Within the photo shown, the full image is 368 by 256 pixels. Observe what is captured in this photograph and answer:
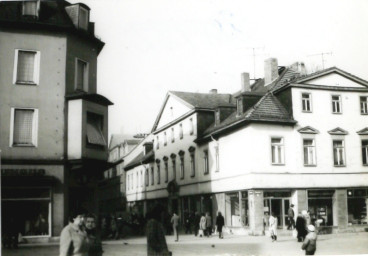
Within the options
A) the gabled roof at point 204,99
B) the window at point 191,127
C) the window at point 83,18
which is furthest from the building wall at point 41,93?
the window at point 191,127

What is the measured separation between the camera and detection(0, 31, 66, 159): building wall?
13.4 metres

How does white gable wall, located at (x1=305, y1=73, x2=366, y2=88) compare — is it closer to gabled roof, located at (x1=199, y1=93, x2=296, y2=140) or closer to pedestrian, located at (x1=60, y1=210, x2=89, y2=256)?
gabled roof, located at (x1=199, y1=93, x2=296, y2=140)

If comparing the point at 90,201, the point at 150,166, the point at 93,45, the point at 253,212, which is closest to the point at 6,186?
the point at 90,201

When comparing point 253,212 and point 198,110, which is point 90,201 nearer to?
point 253,212

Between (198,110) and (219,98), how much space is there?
2.77 meters

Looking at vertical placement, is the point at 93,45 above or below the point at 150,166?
above

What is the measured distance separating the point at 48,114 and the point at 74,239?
30.7 ft

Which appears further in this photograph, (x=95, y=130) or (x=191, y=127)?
(x=191, y=127)

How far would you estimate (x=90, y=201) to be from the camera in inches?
686

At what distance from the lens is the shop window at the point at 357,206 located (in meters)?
21.1

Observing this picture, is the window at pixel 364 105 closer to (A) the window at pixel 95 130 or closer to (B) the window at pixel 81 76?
(A) the window at pixel 95 130

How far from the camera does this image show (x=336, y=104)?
68.2 feet

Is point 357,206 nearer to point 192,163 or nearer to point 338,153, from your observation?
point 338,153

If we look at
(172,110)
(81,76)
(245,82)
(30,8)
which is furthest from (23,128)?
(172,110)
